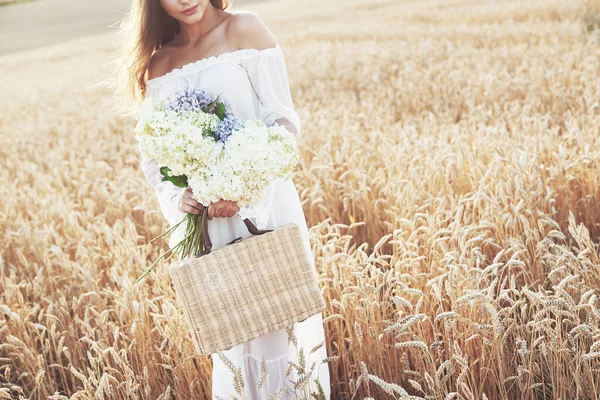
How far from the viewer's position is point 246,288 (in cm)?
198

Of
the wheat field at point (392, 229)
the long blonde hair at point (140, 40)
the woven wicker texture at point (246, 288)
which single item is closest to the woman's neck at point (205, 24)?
the long blonde hair at point (140, 40)

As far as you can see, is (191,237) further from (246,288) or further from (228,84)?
(228,84)

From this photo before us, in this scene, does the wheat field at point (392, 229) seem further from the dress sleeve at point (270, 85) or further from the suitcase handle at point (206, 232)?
the dress sleeve at point (270, 85)

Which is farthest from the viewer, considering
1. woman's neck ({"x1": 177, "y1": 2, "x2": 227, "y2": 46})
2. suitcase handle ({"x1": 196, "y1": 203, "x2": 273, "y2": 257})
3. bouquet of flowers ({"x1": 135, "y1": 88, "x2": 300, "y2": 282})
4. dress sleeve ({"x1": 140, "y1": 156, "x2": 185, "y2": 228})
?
woman's neck ({"x1": 177, "y1": 2, "x2": 227, "y2": 46})

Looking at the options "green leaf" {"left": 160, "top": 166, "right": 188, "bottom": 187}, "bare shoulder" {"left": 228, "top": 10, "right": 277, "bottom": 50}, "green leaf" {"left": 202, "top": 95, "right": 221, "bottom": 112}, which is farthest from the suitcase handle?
"bare shoulder" {"left": 228, "top": 10, "right": 277, "bottom": 50}

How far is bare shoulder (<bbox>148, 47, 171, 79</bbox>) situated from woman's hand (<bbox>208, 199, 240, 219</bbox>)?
0.78m

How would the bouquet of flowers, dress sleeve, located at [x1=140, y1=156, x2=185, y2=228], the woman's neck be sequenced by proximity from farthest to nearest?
1. the woman's neck
2. dress sleeve, located at [x1=140, y1=156, x2=185, y2=228]
3. the bouquet of flowers

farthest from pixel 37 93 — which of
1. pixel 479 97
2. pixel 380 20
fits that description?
pixel 479 97

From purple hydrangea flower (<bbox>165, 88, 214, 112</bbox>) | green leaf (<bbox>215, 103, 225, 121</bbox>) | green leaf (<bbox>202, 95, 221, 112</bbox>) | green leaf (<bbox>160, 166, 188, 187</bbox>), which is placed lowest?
green leaf (<bbox>160, 166, 188, 187</bbox>)

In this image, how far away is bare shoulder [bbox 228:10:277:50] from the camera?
7.60ft

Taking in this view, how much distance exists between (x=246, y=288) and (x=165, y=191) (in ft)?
1.84

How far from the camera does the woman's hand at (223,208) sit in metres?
2.00

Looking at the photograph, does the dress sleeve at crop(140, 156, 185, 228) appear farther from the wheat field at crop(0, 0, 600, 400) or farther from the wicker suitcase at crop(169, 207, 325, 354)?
the wheat field at crop(0, 0, 600, 400)

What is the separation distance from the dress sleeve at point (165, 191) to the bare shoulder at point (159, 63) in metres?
0.40
